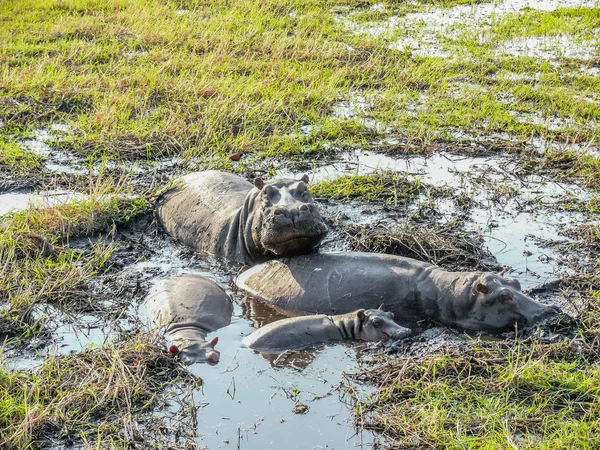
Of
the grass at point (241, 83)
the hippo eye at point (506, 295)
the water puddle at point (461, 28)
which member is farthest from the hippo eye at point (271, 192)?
the water puddle at point (461, 28)

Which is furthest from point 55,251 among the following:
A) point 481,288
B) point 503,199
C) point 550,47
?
point 550,47

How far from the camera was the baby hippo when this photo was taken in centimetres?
633

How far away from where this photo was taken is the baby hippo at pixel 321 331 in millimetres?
6328

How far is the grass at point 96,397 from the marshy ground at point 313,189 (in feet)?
0.06

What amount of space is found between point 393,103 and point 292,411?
7580 millimetres

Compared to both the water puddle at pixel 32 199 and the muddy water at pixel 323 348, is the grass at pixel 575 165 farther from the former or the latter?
the water puddle at pixel 32 199

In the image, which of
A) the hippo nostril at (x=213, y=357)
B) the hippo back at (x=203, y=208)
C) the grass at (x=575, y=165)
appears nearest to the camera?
the hippo nostril at (x=213, y=357)

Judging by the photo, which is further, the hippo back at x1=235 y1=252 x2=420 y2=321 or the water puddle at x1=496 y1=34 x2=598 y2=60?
the water puddle at x1=496 y1=34 x2=598 y2=60

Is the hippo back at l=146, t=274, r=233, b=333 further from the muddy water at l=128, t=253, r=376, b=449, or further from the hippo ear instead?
the hippo ear

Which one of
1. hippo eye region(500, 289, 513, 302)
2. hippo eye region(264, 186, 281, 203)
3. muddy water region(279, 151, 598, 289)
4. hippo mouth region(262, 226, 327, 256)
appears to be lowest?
muddy water region(279, 151, 598, 289)

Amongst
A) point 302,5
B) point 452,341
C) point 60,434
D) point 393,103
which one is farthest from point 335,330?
point 302,5

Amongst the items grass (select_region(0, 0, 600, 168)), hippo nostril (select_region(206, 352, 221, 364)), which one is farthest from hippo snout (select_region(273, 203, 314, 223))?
grass (select_region(0, 0, 600, 168))

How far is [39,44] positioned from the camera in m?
14.8

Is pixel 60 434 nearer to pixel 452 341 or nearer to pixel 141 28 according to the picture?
pixel 452 341
